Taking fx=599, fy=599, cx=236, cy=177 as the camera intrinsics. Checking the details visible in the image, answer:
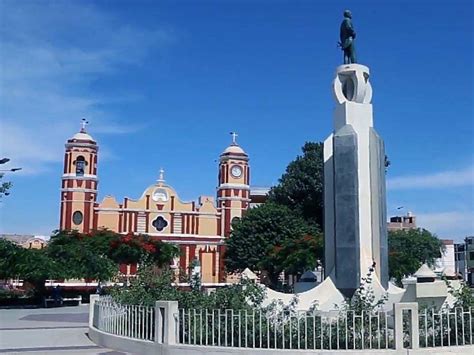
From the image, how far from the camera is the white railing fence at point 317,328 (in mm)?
9273

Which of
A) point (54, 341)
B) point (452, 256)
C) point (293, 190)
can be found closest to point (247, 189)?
point (293, 190)

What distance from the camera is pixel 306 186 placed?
4075 cm

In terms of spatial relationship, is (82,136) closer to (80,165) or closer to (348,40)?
(80,165)

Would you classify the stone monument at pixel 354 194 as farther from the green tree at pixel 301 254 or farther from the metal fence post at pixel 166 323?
the green tree at pixel 301 254

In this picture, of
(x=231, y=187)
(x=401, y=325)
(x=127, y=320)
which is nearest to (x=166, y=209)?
(x=231, y=187)

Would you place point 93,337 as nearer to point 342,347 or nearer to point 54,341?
point 54,341

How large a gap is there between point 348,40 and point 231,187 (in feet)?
135

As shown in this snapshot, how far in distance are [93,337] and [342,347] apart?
6306 mm

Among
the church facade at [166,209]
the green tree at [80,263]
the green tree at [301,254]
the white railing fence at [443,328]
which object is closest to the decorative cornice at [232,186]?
the church facade at [166,209]

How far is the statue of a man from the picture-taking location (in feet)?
56.5

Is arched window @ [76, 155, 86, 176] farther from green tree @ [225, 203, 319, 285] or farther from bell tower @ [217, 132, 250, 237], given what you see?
green tree @ [225, 203, 319, 285]

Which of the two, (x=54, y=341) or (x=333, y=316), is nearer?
(x=333, y=316)

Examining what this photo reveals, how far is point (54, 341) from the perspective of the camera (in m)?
13.4

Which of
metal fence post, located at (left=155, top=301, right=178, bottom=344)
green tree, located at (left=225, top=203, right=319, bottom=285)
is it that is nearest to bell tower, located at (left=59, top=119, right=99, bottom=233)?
green tree, located at (left=225, top=203, right=319, bottom=285)
